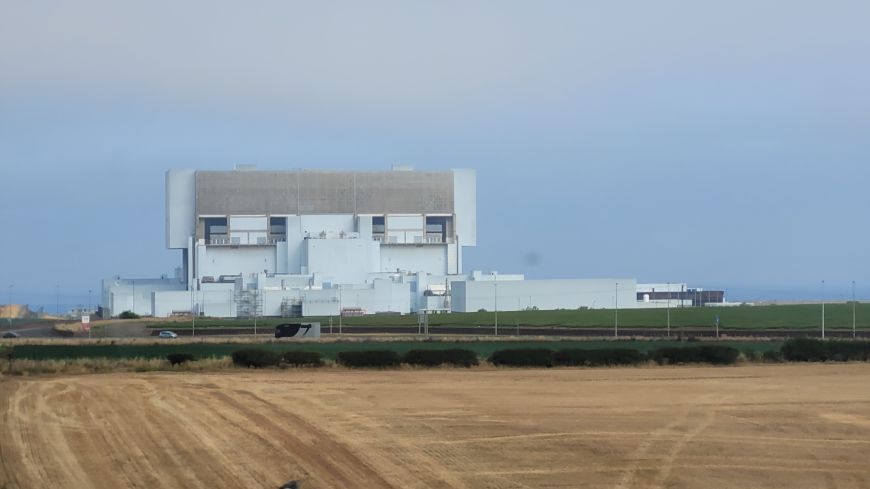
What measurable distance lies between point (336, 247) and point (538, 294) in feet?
59.5

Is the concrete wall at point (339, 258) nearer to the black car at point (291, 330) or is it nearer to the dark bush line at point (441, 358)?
the black car at point (291, 330)

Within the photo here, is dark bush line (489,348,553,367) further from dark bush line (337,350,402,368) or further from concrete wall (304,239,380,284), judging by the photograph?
concrete wall (304,239,380,284)

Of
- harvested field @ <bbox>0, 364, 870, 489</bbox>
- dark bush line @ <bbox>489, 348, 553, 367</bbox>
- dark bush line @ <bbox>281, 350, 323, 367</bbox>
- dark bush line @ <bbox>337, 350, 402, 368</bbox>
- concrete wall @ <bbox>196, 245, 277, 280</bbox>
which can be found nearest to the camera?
harvested field @ <bbox>0, 364, 870, 489</bbox>

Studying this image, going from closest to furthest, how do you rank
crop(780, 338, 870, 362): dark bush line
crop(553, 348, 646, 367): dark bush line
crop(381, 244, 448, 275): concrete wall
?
crop(553, 348, 646, 367): dark bush line → crop(780, 338, 870, 362): dark bush line → crop(381, 244, 448, 275): concrete wall

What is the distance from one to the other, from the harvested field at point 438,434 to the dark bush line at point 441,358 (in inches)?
319

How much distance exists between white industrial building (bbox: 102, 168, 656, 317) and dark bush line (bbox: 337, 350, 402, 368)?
56013 millimetres

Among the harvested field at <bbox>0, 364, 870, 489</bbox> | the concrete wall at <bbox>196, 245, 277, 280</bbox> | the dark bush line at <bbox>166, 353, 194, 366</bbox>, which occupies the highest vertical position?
the concrete wall at <bbox>196, 245, 277, 280</bbox>

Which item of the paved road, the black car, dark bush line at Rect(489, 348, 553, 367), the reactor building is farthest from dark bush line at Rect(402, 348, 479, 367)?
the reactor building

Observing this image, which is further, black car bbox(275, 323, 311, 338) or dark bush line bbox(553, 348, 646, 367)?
black car bbox(275, 323, 311, 338)

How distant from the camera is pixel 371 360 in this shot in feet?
129

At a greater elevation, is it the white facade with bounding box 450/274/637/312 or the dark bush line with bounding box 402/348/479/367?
the white facade with bounding box 450/274/637/312

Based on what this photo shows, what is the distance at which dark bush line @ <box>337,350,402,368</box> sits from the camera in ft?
129

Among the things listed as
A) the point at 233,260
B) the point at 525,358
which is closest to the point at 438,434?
the point at 525,358

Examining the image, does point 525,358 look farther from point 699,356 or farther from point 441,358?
point 699,356
